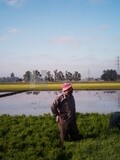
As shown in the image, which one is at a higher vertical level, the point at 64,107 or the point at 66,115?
the point at 64,107

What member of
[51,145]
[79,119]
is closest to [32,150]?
[51,145]

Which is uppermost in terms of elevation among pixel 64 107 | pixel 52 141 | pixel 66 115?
pixel 64 107

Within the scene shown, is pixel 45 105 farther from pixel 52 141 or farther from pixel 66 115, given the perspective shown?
pixel 52 141

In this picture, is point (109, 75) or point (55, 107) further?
point (109, 75)

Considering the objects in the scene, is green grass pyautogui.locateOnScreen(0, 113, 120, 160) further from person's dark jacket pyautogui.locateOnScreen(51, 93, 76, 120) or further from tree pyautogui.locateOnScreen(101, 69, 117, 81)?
tree pyautogui.locateOnScreen(101, 69, 117, 81)

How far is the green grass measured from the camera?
9594mm

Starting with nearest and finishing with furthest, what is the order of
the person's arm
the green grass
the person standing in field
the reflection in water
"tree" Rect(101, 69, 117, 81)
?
the green grass < the person's arm < the person standing in field < the reflection in water < "tree" Rect(101, 69, 117, 81)

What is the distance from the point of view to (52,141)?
10.8m

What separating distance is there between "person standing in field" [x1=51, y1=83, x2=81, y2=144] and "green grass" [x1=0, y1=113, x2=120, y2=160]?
0.32 meters

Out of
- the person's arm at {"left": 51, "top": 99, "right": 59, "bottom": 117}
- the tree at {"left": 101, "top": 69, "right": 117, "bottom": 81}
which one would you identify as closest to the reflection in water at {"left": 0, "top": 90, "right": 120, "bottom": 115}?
the person's arm at {"left": 51, "top": 99, "right": 59, "bottom": 117}

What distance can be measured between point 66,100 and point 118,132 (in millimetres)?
1892

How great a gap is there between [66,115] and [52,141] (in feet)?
2.81

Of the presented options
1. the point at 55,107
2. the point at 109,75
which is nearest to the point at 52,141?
the point at 55,107

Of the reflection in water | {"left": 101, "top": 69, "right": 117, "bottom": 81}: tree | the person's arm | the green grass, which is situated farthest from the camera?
{"left": 101, "top": 69, "right": 117, "bottom": 81}: tree
